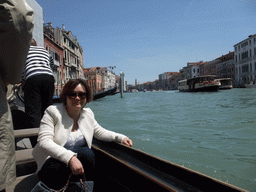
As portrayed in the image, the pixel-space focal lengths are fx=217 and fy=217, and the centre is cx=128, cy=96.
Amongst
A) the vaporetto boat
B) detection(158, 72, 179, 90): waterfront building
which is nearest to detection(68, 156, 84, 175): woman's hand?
the vaporetto boat

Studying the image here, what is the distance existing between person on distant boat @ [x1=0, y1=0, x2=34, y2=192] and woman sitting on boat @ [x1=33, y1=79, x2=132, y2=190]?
0.46 meters

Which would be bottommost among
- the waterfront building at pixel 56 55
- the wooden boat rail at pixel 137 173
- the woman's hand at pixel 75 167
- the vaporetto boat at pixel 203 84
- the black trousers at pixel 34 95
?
the wooden boat rail at pixel 137 173

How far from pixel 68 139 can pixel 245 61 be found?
156 ft

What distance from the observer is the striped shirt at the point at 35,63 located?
6.06 ft

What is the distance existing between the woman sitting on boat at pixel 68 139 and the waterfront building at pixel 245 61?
4252 centimetres

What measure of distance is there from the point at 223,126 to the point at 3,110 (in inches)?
217

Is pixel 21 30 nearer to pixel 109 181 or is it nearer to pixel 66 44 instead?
pixel 109 181

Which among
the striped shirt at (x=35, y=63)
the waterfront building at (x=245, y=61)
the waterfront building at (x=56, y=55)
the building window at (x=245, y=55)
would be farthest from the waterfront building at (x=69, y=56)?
the building window at (x=245, y=55)

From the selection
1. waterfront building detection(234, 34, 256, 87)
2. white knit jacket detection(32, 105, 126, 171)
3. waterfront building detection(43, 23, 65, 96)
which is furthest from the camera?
waterfront building detection(234, 34, 256, 87)

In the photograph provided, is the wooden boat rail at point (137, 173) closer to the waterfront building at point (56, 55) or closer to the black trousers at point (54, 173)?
the black trousers at point (54, 173)

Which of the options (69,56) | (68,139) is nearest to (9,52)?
(68,139)

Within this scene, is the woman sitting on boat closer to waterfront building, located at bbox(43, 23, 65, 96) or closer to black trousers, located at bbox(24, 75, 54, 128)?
black trousers, located at bbox(24, 75, 54, 128)

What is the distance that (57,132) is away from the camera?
1.25 metres

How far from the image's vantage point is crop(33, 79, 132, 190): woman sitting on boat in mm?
1132
